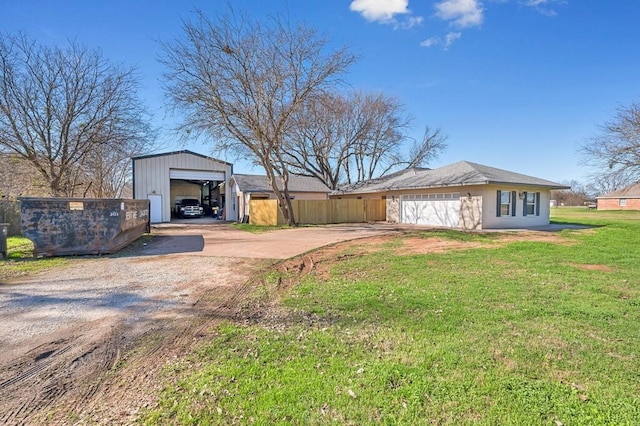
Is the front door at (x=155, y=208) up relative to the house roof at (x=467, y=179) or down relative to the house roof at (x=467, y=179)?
down

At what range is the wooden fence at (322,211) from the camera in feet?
69.2

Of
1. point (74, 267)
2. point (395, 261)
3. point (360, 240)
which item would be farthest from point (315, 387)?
point (360, 240)

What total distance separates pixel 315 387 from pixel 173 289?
3.89 meters

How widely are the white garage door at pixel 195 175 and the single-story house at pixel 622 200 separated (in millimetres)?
Result: 51749

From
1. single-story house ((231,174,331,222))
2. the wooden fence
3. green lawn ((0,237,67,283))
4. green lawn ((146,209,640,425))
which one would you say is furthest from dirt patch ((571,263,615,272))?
single-story house ((231,174,331,222))

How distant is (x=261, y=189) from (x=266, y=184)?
1.59 m

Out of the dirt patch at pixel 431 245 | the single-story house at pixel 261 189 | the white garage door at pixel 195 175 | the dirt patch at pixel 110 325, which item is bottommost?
the dirt patch at pixel 110 325

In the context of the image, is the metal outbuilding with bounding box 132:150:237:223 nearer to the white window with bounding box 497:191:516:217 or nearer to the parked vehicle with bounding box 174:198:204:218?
the parked vehicle with bounding box 174:198:204:218

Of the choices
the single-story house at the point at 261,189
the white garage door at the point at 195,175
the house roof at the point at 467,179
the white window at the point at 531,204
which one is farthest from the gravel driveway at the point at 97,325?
the white garage door at the point at 195,175

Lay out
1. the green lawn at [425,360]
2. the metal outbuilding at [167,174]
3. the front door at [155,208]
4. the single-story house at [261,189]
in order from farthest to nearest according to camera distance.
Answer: the single-story house at [261,189]
the front door at [155,208]
the metal outbuilding at [167,174]
the green lawn at [425,360]

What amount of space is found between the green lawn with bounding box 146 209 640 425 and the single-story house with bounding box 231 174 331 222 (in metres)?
19.0

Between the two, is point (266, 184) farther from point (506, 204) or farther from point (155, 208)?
point (506, 204)

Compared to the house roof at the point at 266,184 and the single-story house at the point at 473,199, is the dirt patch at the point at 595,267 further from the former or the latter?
the house roof at the point at 266,184

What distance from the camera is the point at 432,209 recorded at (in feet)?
63.2
